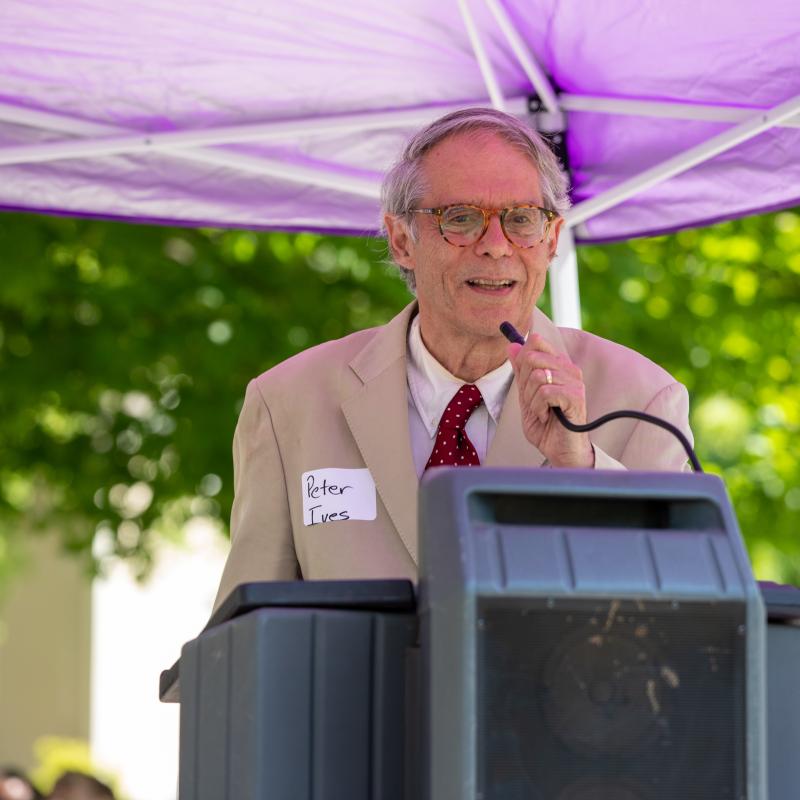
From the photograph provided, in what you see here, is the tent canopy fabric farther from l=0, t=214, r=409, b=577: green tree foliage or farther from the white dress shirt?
l=0, t=214, r=409, b=577: green tree foliage

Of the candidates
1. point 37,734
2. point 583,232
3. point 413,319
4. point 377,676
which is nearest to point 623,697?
point 377,676

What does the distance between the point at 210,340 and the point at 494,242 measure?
4.35m

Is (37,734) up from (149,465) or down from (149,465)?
down

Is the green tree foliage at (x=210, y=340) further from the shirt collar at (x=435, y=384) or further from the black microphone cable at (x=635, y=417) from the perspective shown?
the black microphone cable at (x=635, y=417)

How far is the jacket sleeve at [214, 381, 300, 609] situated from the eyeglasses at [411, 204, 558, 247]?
1.57 feet

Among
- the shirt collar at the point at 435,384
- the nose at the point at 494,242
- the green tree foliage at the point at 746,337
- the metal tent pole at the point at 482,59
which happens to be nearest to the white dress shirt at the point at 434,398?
the shirt collar at the point at 435,384

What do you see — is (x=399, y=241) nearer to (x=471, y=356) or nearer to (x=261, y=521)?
(x=471, y=356)

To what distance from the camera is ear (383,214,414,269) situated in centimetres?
282

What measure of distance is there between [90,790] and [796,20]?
3.74 m

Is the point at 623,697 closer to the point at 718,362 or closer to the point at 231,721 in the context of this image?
the point at 231,721

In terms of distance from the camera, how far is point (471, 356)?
2.70 meters

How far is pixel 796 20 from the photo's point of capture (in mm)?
3262

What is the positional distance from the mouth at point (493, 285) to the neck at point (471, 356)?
9cm

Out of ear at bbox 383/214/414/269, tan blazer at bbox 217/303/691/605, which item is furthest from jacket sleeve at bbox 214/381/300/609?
ear at bbox 383/214/414/269
